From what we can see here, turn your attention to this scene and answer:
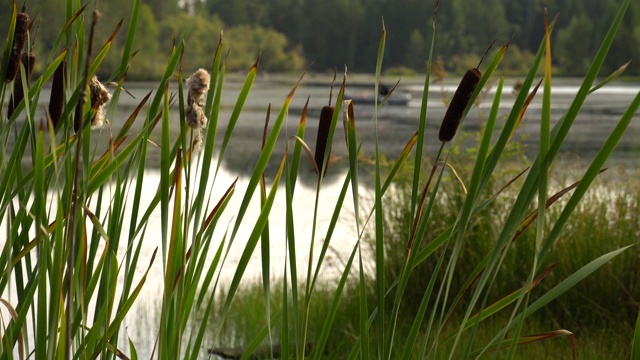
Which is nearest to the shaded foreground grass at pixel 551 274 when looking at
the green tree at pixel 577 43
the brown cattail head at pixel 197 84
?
the brown cattail head at pixel 197 84

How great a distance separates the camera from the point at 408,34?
37156 millimetres

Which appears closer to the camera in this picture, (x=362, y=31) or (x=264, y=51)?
(x=264, y=51)

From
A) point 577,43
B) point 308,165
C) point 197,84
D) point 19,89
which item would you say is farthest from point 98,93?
point 577,43

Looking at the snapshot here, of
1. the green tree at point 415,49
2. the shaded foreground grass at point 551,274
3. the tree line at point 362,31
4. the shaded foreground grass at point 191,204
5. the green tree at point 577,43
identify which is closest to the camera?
the shaded foreground grass at point 191,204

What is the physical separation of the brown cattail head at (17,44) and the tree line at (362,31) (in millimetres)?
28273

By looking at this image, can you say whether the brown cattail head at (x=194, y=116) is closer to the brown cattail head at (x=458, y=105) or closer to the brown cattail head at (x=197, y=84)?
the brown cattail head at (x=197, y=84)

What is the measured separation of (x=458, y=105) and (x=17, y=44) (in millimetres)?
434

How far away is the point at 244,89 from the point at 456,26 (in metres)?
36.3

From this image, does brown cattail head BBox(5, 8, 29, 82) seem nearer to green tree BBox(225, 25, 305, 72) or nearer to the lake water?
the lake water

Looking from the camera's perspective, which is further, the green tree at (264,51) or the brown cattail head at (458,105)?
the green tree at (264,51)

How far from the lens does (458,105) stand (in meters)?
0.80

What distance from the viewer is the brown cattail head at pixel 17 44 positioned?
0.89m

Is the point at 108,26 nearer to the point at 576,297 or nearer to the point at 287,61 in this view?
the point at 287,61

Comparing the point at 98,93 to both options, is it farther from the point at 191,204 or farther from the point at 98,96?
the point at 191,204
